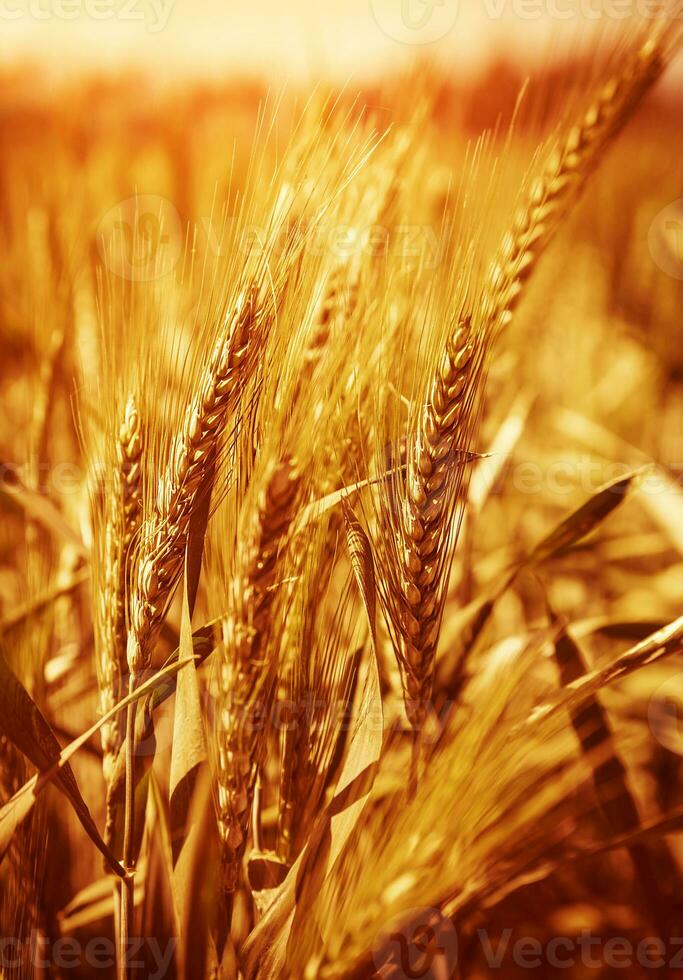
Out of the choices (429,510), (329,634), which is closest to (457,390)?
(429,510)

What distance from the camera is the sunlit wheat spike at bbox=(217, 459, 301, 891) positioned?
0.28 meters

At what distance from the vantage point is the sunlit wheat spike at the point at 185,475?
313 mm

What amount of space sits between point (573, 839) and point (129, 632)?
17.8 inches

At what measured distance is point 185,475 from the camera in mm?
312

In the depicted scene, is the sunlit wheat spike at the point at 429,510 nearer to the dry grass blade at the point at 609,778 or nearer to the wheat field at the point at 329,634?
the wheat field at the point at 329,634

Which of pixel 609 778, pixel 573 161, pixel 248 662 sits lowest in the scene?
pixel 609 778

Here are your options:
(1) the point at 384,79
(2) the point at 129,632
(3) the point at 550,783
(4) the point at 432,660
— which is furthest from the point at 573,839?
(1) the point at 384,79

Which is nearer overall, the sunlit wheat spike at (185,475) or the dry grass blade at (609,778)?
the sunlit wheat spike at (185,475)

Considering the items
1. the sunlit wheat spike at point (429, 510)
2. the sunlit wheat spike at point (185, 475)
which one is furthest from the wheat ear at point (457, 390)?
the sunlit wheat spike at point (185, 475)

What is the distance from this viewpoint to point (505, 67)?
33.5 inches

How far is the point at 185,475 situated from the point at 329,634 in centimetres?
14

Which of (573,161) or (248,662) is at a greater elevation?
(573,161)

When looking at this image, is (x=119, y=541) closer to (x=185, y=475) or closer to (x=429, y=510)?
(x=185, y=475)

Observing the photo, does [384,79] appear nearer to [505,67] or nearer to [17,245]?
[505,67]
